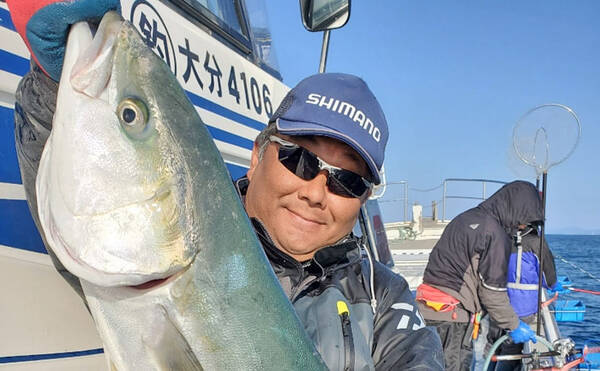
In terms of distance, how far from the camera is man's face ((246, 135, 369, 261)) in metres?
2.00

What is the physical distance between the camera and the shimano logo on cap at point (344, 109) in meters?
1.94

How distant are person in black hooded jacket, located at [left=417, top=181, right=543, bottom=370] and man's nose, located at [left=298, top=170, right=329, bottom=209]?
3.66 metres

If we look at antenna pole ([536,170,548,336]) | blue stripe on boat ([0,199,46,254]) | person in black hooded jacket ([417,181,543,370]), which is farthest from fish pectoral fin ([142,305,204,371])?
antenna pole ([536,170,548,336])

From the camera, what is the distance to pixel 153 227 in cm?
115

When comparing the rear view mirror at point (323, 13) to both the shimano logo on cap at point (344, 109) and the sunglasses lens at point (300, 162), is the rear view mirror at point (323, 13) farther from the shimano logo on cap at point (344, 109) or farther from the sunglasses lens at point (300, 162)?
the sunglasses lens at point (300, 162)

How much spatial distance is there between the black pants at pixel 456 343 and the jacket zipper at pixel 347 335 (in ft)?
12.9

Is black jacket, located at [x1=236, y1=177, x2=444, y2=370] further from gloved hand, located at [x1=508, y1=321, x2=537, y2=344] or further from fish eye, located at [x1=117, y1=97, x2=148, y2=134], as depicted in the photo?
gloved hand, located at [x1=508, y1=321, x2=537, y2=344]

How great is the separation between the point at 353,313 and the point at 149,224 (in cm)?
105

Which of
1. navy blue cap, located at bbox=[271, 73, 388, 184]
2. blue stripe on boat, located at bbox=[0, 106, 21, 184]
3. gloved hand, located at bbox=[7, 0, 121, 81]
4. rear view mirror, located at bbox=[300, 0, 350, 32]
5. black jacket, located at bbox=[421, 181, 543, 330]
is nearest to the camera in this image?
gloved hand, located at bbox=[7, 0, 121, 81]

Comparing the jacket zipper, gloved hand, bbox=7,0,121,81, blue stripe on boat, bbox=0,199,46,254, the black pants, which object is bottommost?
the black pants

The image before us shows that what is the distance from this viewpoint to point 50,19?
1.06 m

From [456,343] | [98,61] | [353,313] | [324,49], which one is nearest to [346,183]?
[353,313]

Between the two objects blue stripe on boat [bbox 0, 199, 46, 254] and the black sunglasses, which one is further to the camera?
the black sunglasses

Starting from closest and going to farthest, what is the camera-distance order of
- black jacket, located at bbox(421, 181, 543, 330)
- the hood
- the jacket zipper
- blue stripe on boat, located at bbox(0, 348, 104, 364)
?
1. blue stripe on boat, located at bbox(0, 348, 104, 364)
2. the jacket zipper
3. black jacket, located at bbox(421, 181, 543, 330)
4. the hood
